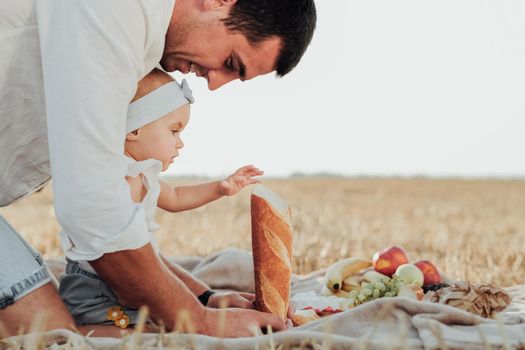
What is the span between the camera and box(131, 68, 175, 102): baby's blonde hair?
318 cm

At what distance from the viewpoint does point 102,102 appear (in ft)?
8.25

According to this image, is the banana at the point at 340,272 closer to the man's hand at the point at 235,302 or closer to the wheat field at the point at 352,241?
the wheat field at the point at 352,241

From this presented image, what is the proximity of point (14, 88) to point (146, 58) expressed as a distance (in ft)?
1.67

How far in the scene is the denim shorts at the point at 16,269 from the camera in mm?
2928

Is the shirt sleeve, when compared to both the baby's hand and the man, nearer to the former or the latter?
the man

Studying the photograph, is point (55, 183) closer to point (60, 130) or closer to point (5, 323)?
point (60, 130)

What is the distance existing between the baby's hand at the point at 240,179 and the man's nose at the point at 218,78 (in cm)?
50

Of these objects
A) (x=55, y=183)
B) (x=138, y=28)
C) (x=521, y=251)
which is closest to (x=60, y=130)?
(x=55, y=183)

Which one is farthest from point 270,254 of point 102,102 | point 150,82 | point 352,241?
point 352,241

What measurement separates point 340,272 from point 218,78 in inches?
66.1

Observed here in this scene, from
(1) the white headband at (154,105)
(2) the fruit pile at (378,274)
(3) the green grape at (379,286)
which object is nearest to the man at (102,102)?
(1) the white headband at (154,105)

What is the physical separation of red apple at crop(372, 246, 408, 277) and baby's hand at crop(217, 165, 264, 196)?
4.05ft

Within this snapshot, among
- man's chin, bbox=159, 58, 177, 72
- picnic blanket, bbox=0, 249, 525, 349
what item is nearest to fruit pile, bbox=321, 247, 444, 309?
picnic blanket, bbox=0, 249, 525, 349

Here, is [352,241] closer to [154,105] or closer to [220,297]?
[220,297]
